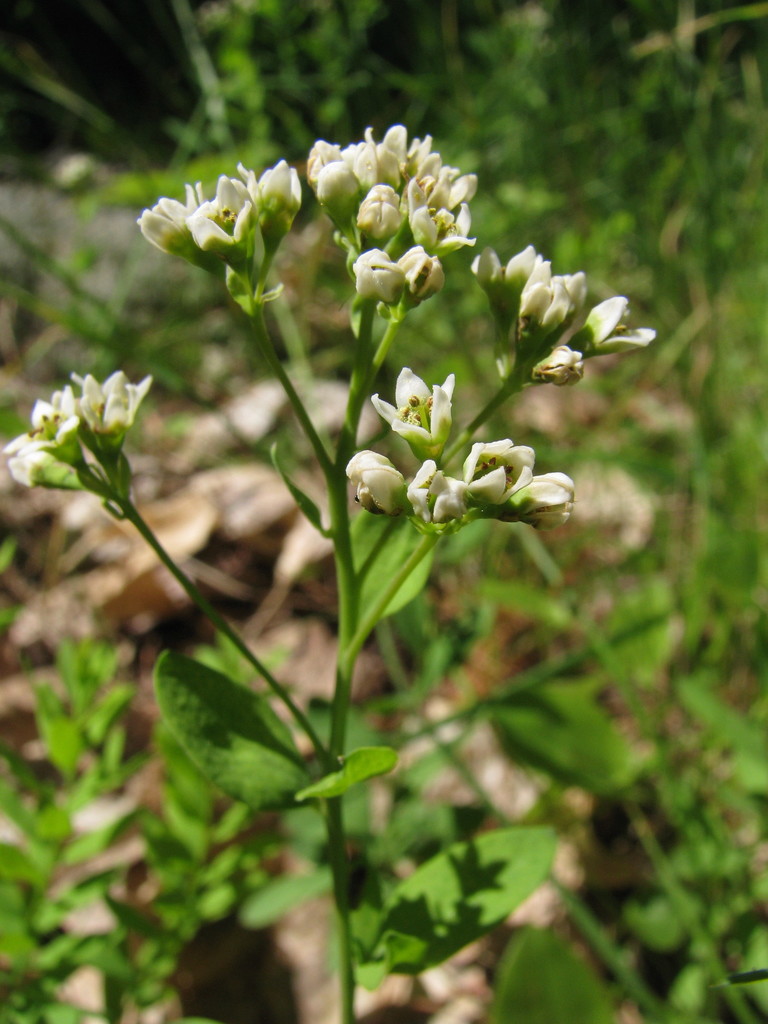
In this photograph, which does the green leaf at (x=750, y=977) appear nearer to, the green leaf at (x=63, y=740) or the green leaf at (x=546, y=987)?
the green leaf at (x=546, y=987)

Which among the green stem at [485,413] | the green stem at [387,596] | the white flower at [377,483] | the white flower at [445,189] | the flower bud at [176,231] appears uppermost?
the flower bud at [176,231]

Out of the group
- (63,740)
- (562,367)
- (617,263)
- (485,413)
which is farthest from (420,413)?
(617,263)

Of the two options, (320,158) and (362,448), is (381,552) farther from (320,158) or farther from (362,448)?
(320,158)

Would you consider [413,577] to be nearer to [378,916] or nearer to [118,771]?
[378,916]

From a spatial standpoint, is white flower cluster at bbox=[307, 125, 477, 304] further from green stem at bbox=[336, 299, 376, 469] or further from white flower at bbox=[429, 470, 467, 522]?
white flower at bbox=[429, 470, 467, 522]

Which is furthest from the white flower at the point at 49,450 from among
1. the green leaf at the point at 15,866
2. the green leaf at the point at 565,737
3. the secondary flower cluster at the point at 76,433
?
the green leaf at the point at 565,737

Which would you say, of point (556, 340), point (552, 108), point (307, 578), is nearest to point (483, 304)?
point (552, 108)
